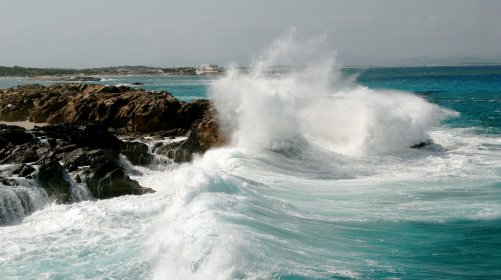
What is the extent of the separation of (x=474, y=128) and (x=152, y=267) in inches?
938

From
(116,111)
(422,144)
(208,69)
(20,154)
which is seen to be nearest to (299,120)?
(422,144)

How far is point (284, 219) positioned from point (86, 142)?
10105 millimetres

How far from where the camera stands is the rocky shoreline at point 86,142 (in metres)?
13.5

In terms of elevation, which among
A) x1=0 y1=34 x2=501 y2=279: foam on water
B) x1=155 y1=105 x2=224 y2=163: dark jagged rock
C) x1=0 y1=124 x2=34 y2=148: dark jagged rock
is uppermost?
x1=0 y1=124 x2=34 y2=148: dark jagged rock

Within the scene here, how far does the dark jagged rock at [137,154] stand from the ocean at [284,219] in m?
0.51

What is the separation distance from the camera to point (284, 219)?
11.3 m

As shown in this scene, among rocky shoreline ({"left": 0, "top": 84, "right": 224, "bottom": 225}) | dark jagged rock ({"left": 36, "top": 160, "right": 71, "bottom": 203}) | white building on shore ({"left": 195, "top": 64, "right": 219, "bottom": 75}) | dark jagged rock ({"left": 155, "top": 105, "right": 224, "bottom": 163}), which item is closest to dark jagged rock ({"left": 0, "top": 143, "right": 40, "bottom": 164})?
rocky shoreline ({"left": 0, "top": 84, "right": 224, "bottom": 225})

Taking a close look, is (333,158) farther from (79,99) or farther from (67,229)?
(79,99)

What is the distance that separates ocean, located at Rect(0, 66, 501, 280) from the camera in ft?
28.6

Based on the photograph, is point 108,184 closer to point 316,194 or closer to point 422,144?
point 316,194

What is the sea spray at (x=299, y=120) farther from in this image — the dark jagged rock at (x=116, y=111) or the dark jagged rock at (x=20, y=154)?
the dark jagged rock at (x=20, y=154)

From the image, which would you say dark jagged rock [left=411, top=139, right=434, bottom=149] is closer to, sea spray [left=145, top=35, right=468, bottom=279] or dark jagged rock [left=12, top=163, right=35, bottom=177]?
sea spray [left=145, top=35, right=468, bottom=279]

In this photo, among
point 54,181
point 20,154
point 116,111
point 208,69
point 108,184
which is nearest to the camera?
Result: point 54,181

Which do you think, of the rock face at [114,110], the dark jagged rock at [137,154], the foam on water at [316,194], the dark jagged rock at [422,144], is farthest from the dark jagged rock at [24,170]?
the dark jagged rock at [422,144]
